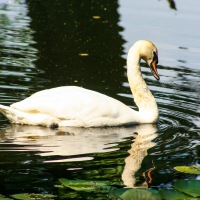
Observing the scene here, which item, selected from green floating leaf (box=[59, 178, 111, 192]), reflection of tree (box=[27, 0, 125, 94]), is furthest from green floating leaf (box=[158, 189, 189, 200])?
reflection of tree (box=[27, 0, 125, 94])

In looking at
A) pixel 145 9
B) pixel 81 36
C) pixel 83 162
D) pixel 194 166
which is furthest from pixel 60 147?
pixel 145 9

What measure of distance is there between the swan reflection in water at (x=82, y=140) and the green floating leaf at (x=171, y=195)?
4.14 ft

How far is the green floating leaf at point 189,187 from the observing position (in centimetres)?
741

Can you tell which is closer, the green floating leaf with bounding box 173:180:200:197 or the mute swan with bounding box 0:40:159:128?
the green floating leaf with bounding box 173:180:200:197

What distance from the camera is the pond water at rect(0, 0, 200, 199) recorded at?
29.1ft

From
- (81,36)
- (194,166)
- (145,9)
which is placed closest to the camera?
(194,166)

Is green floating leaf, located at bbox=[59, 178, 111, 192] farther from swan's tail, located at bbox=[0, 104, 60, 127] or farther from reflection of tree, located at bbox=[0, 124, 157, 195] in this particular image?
swan's tail, located at bbox=[0, 104, 60, 127]

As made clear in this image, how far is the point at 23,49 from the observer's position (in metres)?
15.3

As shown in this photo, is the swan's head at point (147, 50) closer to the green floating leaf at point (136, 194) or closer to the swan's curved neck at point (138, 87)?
the swan's curved neck at point (138, 87)

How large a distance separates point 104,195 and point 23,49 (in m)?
7.81

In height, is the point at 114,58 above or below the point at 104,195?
below

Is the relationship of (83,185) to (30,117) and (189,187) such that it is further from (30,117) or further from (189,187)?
(30,117)

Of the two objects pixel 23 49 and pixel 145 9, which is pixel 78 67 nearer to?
pixel 23 49

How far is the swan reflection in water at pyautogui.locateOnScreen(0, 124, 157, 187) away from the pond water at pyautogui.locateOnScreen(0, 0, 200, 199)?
0.01 m
